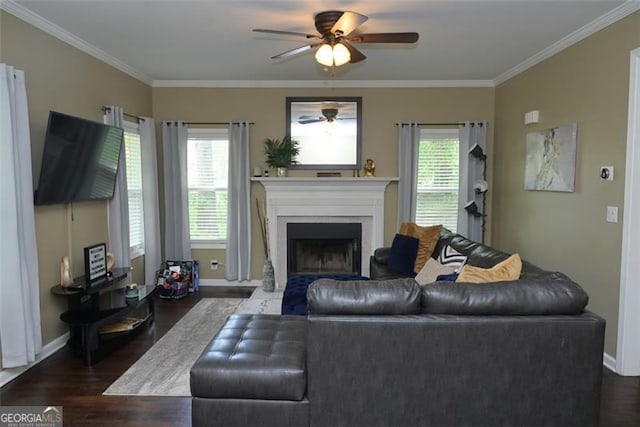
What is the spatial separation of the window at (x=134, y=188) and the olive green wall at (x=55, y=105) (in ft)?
1.92

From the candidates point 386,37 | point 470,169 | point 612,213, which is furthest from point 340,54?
point 470,169

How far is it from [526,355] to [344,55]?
234 centimetres

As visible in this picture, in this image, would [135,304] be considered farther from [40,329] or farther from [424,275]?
[424,275]

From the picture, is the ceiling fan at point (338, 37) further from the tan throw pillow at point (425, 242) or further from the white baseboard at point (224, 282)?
the white baseboard at point (224, 282)

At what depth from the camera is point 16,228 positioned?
2979mm

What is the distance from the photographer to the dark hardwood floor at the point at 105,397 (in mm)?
2627

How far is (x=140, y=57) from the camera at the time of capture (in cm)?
457

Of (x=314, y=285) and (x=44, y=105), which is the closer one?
(x=314, y=285)

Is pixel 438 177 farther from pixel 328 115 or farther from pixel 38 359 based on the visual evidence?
pixel 38 359

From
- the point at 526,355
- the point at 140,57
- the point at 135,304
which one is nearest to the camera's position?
the point at 526,355

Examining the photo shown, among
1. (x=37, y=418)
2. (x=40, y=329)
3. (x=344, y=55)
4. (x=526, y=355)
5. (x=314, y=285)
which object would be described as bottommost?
(x=37, y=418)

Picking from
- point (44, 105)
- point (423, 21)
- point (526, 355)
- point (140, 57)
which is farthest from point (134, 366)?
point (423, 21)

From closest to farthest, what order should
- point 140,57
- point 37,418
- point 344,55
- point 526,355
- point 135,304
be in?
point 526,355
point 37,418
point 344,55
point 135,304
point 140,57

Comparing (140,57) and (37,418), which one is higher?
(140,57)
